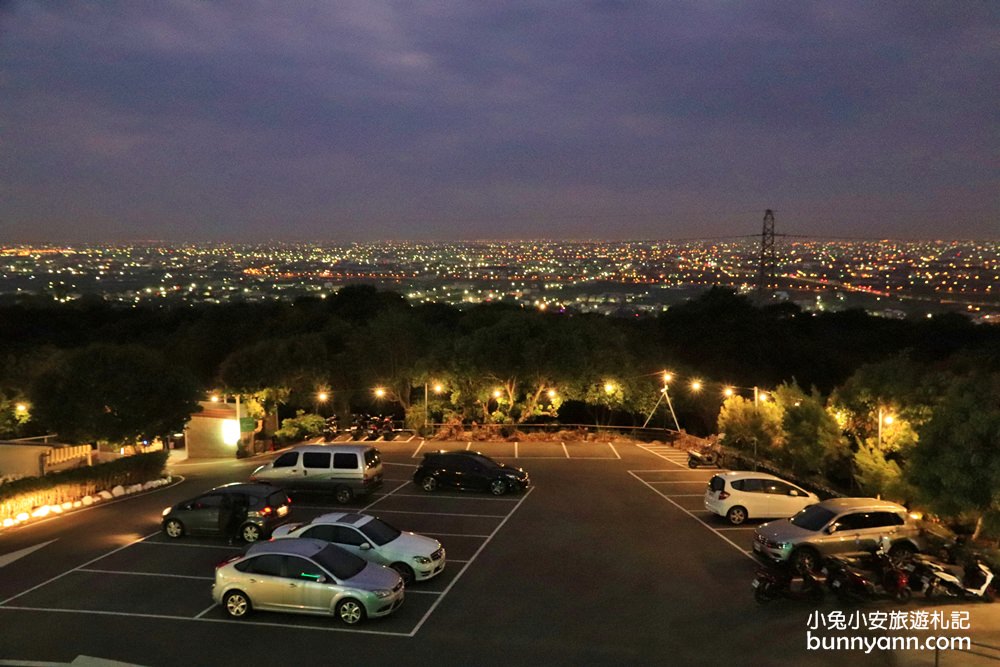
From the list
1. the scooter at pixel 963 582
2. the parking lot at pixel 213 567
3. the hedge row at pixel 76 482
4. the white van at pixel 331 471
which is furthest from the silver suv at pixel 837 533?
the hedge row at pixel 76 482

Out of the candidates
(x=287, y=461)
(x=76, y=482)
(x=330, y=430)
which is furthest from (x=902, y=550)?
(x=330, y=430)

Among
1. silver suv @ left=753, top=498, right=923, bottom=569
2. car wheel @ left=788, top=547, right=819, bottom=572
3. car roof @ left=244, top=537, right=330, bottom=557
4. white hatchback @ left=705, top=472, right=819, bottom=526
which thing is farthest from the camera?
white hatchback @ left=705, top=472, right=819, bottom=526

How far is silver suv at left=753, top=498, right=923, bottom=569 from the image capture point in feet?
43.8

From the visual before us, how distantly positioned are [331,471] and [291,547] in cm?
848

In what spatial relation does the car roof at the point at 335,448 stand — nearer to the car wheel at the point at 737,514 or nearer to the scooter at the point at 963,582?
the car wheel at the point at 737,514

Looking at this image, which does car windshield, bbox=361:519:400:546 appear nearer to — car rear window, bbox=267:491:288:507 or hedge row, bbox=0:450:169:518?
car rear window, bbox=267:491:288:507

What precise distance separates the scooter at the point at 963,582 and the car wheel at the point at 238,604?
36.5 feet

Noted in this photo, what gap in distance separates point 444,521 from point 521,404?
18341 millimetres

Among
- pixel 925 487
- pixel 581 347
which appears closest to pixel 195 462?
pixel 581 347

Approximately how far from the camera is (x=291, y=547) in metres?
11.7

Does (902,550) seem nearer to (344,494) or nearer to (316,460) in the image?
(344,494)

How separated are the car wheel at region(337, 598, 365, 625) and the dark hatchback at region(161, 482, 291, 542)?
5.48m

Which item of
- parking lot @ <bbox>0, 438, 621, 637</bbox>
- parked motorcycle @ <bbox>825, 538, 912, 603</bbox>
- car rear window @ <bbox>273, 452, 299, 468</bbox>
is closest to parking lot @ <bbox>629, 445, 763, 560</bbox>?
parked motorcycle @ <bbox>825, 538, 912, 603</bbox>

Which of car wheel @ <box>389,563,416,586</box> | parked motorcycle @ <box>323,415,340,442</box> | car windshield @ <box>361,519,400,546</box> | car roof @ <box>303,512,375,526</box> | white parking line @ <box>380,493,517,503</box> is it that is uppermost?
car roof @ <box>303,512,375,526</box>
